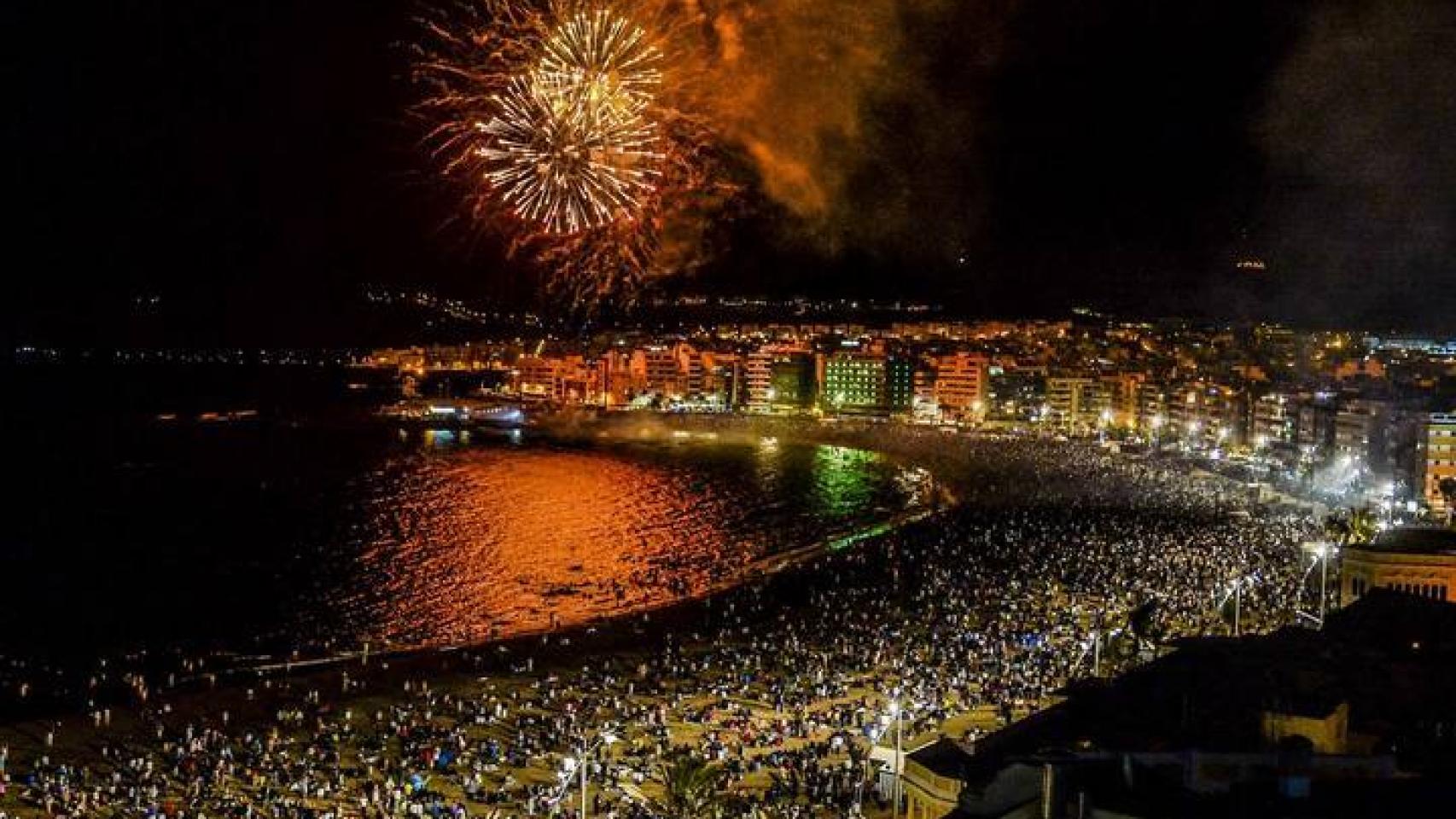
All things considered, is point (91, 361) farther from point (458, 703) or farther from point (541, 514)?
point (458, 703)

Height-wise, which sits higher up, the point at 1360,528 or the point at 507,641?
the point at 1360,528

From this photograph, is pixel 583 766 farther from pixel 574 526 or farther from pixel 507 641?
pixel 574 526

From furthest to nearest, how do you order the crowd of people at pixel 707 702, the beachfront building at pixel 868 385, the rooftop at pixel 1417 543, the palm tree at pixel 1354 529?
the beachfront building at pixel 868 385 → the palm tree at pixel 1354 529 → the rooftop at pixel 1417 543 → the crowd of people at pixel 707 702

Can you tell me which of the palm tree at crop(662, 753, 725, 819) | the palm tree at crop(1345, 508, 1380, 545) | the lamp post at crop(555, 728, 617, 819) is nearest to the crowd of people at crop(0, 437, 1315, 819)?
the lamp post at crop(555, 728, 617, 819)

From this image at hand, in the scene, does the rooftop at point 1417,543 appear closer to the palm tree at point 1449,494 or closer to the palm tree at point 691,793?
the palm tree at point 691,793

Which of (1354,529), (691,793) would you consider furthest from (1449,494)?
(691,793)

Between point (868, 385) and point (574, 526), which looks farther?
point (868, 385)

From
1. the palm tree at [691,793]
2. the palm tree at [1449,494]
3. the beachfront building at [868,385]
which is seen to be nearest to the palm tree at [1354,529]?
the palm tree at [1449,494]
